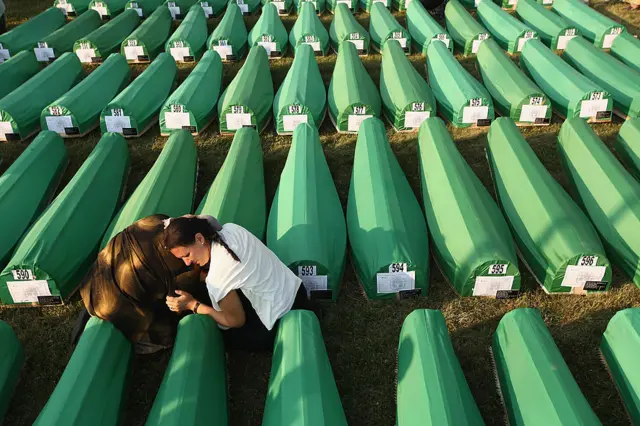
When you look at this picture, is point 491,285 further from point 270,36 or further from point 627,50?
point 270,36

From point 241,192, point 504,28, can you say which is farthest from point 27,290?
point 504,28

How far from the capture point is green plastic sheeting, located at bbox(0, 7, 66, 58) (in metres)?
9.50

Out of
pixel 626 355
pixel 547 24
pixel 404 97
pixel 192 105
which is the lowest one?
pixel 626 355

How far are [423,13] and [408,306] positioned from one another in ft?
23.2

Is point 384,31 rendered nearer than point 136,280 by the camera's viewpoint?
No

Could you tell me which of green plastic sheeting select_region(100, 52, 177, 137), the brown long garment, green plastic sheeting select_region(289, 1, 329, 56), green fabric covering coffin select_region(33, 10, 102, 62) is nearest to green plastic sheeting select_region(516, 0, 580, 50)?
green plastic sheeting select_region(289, 1, 329, 56)

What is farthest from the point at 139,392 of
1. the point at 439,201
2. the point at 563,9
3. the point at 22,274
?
the point at 563,9

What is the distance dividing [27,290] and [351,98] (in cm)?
425

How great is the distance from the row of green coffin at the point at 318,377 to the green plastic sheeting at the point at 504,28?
6.40 meters

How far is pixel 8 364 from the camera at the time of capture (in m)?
4.03

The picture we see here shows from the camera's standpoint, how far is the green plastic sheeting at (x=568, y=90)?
6918 millimetres

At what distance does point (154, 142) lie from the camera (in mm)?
7207

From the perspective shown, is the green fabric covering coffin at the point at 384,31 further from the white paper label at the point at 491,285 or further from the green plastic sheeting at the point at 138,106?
the white paper label at the point at 491,285

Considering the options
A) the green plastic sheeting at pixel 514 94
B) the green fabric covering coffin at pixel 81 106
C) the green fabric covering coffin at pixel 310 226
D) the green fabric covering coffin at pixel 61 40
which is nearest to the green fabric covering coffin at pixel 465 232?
the green fabric covering coffin at pixel 310 226
